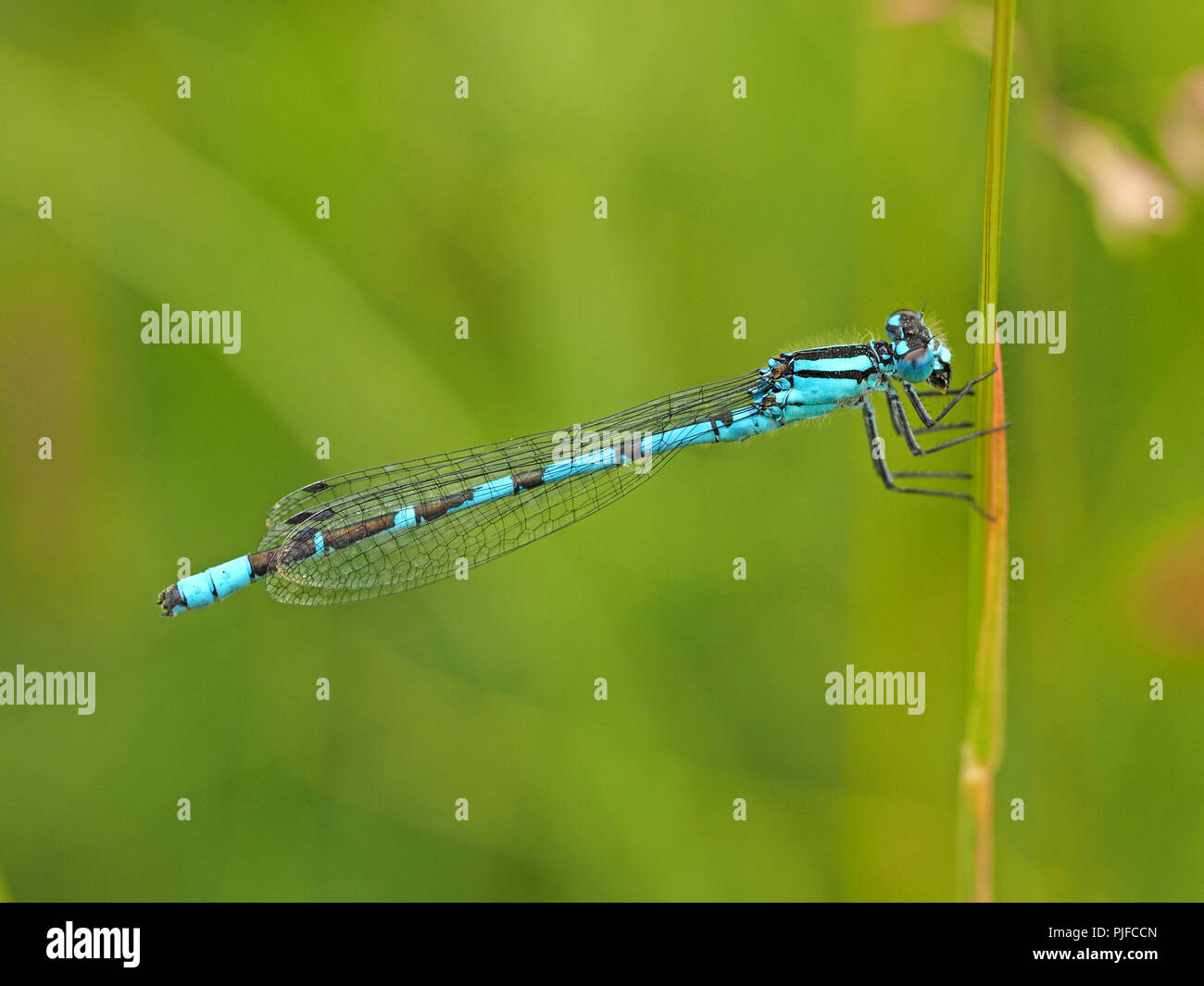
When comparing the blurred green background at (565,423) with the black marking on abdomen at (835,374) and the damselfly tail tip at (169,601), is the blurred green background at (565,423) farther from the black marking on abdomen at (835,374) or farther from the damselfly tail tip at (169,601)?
the damselfly tail tip at (169,601)

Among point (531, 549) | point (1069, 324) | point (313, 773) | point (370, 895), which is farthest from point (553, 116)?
point (370, 895)

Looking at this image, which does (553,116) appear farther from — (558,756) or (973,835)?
(973,835)

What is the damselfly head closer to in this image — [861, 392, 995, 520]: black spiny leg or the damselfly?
the damselfly
